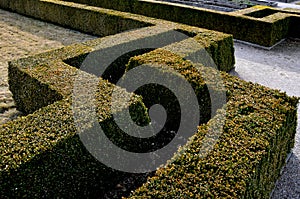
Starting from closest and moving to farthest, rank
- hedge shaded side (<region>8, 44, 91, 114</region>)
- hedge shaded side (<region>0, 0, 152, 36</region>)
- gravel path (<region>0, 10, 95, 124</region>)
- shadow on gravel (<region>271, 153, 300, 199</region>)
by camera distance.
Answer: shadow on gravel (<region>271, 153, 300, 199</region>) → hedge shaded side (<region>8, 44, 91, 114</region>) → gravel path (<region>0, 10, 95, 124</region>) → hedge shaded side (<region>0, 0, 152, 36</region>)

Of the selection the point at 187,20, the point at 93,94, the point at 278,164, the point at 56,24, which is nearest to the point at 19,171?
the point at 93,94

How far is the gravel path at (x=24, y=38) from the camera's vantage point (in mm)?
10250

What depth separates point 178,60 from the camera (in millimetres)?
6852

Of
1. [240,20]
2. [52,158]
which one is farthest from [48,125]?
[240,20]

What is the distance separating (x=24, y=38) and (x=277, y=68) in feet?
32.2

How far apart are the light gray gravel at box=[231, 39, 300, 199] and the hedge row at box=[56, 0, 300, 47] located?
0.43m

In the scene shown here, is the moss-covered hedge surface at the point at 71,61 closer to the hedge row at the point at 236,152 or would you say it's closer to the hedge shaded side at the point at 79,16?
the hedge shaded side at the point at 79,16

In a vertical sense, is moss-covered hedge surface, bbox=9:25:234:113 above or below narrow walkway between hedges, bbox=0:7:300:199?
above

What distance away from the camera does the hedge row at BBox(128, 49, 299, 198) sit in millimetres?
3578

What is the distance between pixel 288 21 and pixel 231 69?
5.01 meters

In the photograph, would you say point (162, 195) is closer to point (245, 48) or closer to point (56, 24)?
point (245, 48)

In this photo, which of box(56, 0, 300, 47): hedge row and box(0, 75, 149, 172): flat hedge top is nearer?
box(0, 75, 149, 172): flat hedge top

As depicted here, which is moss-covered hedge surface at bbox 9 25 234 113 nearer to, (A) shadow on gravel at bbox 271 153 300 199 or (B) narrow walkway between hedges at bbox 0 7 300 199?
(B) narrow walkway between hedges at bbox 0 7 300 199

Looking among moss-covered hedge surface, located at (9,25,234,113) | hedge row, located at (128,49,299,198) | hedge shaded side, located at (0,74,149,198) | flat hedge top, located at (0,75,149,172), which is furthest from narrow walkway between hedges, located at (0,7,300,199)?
hedge shaded side, located at (0,74,149,198)
